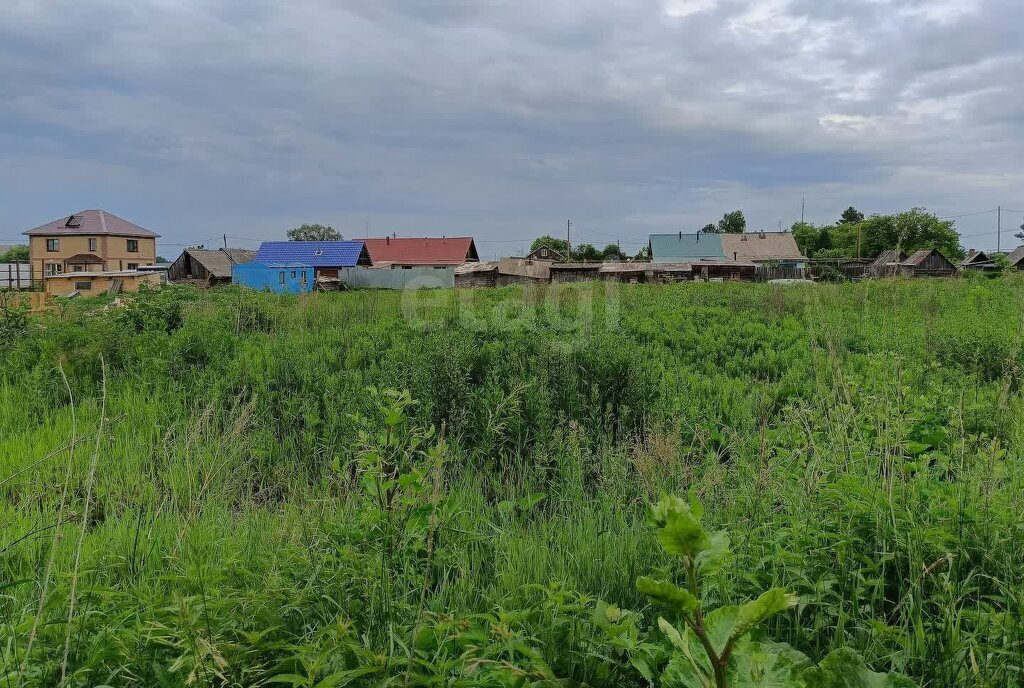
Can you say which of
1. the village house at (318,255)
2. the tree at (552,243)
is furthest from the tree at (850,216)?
the village house at (318,255)

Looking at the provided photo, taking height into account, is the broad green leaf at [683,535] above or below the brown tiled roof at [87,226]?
below

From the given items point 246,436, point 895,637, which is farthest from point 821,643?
point 246,436

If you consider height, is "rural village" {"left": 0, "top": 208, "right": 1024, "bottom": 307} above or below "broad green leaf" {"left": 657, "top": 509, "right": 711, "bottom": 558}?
above

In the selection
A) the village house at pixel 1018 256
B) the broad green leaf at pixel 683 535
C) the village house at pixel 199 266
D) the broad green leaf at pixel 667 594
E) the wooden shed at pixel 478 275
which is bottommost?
the broad green leaf at pixel 667 594

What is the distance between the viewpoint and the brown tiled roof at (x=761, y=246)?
2140 inches

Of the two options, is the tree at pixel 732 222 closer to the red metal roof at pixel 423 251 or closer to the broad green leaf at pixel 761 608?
the red metal roof at pixel 423 251

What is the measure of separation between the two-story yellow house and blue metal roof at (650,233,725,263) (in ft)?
168

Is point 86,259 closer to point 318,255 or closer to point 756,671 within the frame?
point 318,255

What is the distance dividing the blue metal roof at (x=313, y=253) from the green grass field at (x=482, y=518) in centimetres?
3906

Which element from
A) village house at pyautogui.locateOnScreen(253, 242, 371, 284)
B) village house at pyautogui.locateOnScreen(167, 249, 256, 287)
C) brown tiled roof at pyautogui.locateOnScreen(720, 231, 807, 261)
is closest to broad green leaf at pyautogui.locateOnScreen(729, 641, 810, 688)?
village house at pyautogui.locateOnScreen(253, 242, 371, 284)

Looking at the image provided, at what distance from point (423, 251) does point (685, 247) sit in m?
23.2

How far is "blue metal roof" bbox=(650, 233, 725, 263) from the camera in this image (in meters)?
53.8

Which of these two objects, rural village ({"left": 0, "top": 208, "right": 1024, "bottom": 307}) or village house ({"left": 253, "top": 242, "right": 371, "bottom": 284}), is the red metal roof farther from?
village house ({"left": 253, "top": 242, "right": 371, "bottom": 284})

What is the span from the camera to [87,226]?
6034cm
